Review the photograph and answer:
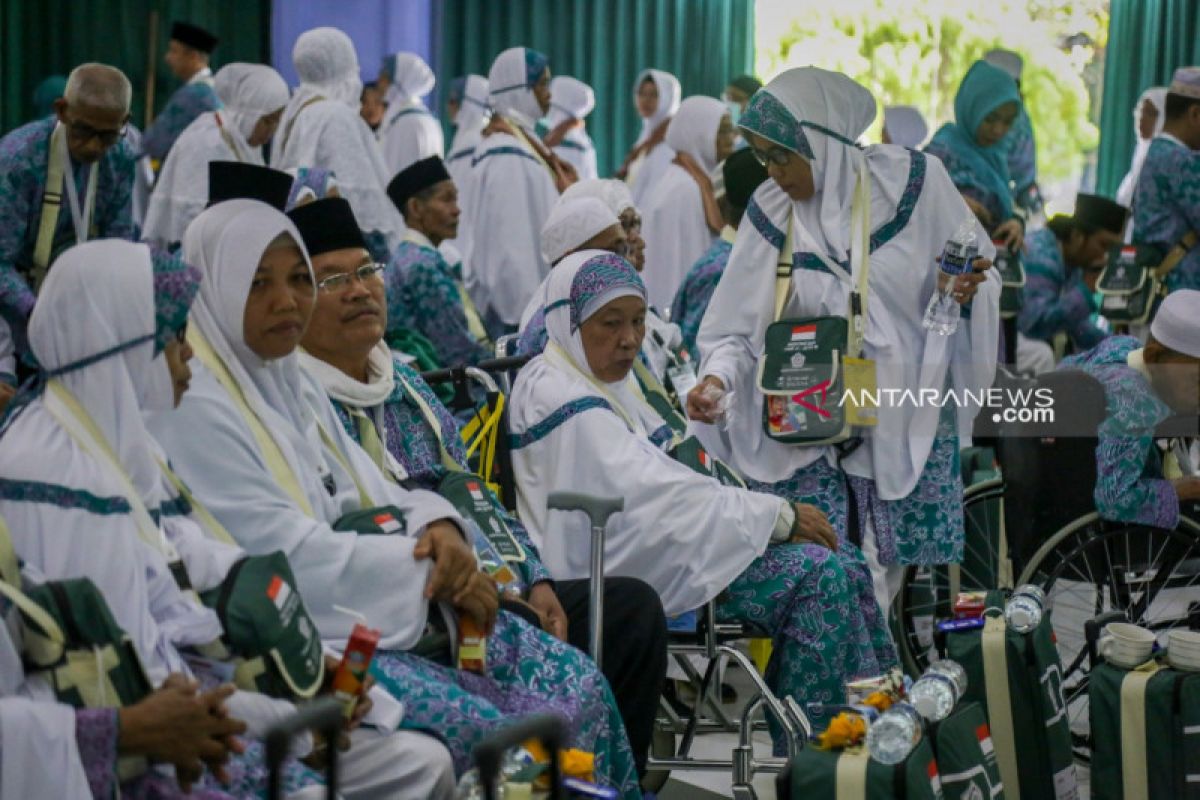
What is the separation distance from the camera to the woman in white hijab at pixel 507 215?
7.05 metres

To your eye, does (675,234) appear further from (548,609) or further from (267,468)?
(267,468)

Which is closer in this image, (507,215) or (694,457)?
(694,457)

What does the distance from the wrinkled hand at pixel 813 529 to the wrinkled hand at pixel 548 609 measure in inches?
26.5

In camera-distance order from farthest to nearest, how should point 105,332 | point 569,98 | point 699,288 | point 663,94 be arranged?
1. point 569,98
2. point 663,94
3. point 699,288
4. point 105,332

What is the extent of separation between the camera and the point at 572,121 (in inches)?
384

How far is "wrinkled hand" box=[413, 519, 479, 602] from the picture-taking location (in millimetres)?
2801

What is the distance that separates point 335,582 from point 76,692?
0.61 metres

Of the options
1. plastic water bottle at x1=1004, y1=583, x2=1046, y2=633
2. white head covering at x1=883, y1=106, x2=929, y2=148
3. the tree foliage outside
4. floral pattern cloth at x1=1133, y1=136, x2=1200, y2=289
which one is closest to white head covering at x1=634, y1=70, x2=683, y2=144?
white head covering at x1=883, y1=106, x2=929, y2=148

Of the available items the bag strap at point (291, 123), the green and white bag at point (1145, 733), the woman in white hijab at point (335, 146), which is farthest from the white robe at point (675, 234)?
the green and white bag at point (1145, 733)

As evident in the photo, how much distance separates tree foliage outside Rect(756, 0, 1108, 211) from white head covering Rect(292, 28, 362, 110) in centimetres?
453

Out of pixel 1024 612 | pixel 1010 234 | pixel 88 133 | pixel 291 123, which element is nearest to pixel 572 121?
pixel 291 123

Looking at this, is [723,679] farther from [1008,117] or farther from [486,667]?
[1008,117]

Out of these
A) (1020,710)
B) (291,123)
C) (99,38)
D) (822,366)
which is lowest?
(1020,710)

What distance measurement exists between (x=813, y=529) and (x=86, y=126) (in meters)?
2.02
